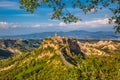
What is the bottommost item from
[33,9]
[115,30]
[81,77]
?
[81,77]

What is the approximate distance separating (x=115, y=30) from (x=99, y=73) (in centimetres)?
986

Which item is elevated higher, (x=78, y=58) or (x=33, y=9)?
(x=33, y=9)

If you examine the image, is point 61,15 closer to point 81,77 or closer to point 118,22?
point 118,22

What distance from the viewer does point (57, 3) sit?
35.4 meters

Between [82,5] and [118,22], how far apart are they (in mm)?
4965

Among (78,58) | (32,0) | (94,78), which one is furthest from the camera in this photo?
(78,58)

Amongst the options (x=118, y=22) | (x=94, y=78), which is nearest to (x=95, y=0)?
(x=118, y=22)

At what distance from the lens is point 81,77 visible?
46.3 metres

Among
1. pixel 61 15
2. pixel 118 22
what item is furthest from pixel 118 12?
pixel 61 15

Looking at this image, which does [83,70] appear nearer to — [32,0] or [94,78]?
[94,78]

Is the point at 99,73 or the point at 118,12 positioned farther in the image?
the point at 99,73

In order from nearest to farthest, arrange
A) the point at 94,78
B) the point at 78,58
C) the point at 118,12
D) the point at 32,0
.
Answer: the point at 32,0
the point at 118,12
the point at 94,78
the point at 78,58

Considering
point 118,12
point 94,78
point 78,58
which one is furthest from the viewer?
point 78,58

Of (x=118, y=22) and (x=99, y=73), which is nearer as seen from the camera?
(x=118, y=22)
